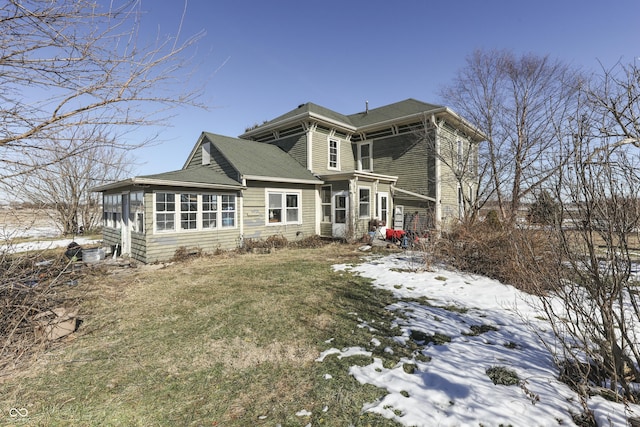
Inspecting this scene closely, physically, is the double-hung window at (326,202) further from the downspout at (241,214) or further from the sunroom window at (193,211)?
the sunroom window at (193,211)

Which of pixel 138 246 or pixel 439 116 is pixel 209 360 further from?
pixel 439 116

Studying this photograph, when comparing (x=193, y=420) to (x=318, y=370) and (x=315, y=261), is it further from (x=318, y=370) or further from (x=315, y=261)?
(x=315, y=261)

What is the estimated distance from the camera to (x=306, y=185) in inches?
539

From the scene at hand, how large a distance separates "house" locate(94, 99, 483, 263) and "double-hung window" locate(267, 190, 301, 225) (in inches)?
1.9

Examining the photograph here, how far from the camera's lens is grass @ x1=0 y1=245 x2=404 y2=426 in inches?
102

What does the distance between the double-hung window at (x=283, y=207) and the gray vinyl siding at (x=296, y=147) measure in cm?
266

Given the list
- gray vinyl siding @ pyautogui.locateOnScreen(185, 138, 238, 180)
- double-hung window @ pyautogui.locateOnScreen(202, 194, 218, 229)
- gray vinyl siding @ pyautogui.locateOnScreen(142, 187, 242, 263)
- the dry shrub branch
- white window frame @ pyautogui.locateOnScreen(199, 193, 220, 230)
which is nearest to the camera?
the dry shrub branch

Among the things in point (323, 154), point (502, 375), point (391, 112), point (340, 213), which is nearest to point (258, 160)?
point (323, 154)

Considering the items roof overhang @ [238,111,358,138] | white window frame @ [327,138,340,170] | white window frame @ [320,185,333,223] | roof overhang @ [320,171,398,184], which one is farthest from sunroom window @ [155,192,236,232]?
white window frame @ [327,138,340,170]

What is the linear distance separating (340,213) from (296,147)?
4.90 meters

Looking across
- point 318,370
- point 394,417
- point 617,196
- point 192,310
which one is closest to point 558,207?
point 617,196

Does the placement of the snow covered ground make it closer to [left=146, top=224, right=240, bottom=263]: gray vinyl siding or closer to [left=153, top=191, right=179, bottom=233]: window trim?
[left=146, top=224, right=240, bottom=263]: gray vinyl siding

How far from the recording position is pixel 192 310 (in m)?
5.17

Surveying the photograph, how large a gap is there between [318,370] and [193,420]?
1341 millimetres
